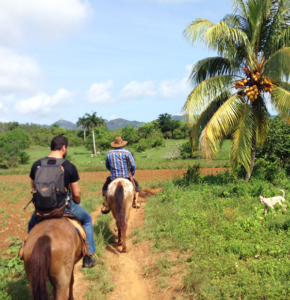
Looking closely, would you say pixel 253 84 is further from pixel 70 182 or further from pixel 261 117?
pixel 70 182

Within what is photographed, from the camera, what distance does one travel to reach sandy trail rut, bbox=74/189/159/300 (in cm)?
461

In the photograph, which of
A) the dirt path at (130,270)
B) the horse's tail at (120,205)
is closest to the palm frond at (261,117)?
the horse's tail at (120,205)

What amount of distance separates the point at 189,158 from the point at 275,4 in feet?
88.0

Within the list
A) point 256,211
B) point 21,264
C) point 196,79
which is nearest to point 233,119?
point 196,79

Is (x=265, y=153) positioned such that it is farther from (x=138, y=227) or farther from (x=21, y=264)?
(x=21, y=264)

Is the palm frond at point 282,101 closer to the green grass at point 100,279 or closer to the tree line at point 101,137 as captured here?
the green grass at point 100,279

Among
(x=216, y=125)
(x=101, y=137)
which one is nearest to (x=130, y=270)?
(x=216, y=125)

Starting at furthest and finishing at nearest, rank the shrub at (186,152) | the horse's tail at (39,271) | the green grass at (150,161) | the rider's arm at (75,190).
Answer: the shrub at (186,152) → the green grass at (150,161) → the rider's arm at (75,190) → the horse's tail at (39,271)

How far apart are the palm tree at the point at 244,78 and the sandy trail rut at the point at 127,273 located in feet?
12.3

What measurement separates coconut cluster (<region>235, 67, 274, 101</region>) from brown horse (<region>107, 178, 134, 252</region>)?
17.0 feet

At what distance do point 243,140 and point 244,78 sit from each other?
218 cm

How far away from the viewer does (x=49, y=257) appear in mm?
3008

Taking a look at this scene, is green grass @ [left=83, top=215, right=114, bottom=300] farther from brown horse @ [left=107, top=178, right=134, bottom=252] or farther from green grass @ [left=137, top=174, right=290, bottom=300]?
green grass @ [left=137, top=174, right=290, bottom=300]

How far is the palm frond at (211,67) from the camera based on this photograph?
9.62 m
